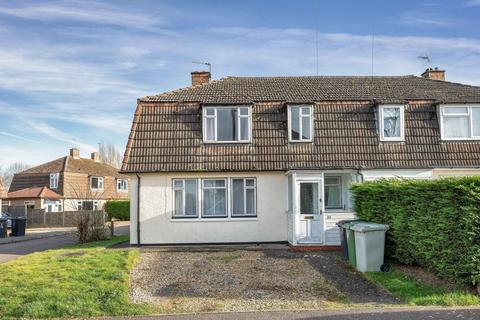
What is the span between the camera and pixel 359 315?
8.91 meters

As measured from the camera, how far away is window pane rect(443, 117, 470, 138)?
1936 cm

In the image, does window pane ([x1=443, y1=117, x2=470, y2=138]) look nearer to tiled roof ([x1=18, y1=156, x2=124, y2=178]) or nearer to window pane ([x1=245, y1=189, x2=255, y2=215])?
window pane ([x1=245, y1=189, x2=255, y2=215])

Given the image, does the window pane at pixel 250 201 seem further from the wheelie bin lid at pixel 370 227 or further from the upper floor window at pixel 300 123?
the wheelie bin lid at pixel 370 227

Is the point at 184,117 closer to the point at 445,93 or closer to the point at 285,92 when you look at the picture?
the point at 285,92

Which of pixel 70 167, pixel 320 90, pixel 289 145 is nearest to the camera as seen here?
pixel 289 145

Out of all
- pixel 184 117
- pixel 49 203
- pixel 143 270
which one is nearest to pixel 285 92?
pixel 184 117

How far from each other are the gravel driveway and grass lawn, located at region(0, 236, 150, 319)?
1.60 ft

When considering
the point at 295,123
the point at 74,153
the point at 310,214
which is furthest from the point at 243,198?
the point at 74,153

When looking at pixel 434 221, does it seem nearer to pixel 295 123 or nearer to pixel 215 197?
pixel 295 123

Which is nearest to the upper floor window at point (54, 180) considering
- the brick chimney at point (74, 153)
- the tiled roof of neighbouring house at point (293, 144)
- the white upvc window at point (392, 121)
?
the brick chimney at point (74, 153)

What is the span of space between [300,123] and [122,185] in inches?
1670

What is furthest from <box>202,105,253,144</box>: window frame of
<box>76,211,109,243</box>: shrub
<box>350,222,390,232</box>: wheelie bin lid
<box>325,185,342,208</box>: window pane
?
<box>76,211,109,243</box>: shrub

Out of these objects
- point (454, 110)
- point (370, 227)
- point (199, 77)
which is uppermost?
point (199, 77)

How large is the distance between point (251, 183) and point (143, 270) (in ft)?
22.4
